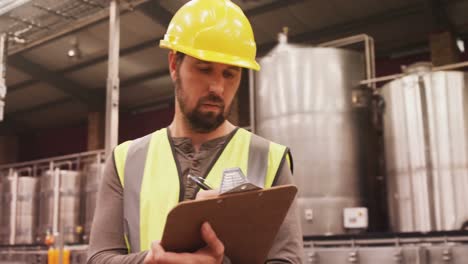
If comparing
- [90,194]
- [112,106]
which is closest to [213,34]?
[112,106]

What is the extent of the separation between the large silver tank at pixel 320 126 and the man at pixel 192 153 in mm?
5051

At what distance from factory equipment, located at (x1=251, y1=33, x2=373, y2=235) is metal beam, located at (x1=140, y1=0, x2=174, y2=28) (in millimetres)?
4527

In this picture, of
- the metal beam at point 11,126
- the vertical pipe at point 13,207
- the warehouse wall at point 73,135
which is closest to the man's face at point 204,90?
the vertical pipe at point 13,207

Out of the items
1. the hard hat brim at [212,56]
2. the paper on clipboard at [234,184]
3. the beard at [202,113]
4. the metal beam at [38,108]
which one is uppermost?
the metal beam at [38,108]

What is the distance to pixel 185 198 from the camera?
5.47 ft

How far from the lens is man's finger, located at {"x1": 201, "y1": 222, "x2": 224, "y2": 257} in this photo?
1.38 metres

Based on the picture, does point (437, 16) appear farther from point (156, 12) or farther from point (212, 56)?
point (212, 56)

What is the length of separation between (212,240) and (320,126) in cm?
556

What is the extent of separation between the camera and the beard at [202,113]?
65.7 inches

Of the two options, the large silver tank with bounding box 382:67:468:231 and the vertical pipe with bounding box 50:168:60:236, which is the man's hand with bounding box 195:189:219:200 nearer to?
the large silver tank with bounding box 382:67:468:231

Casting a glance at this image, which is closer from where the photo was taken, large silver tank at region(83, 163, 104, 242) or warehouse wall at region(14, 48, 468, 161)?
large silver tank at region(83, 163, 104, 242)

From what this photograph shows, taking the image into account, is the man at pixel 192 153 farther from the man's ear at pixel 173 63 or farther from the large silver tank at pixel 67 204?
the large silver tank at pixel 67 204

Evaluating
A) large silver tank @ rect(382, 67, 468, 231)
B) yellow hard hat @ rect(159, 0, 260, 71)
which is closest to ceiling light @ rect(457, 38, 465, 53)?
large silver tank @ rect(382, 67, 468, 231)

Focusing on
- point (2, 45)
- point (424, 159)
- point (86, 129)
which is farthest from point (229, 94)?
point (86, 129)
